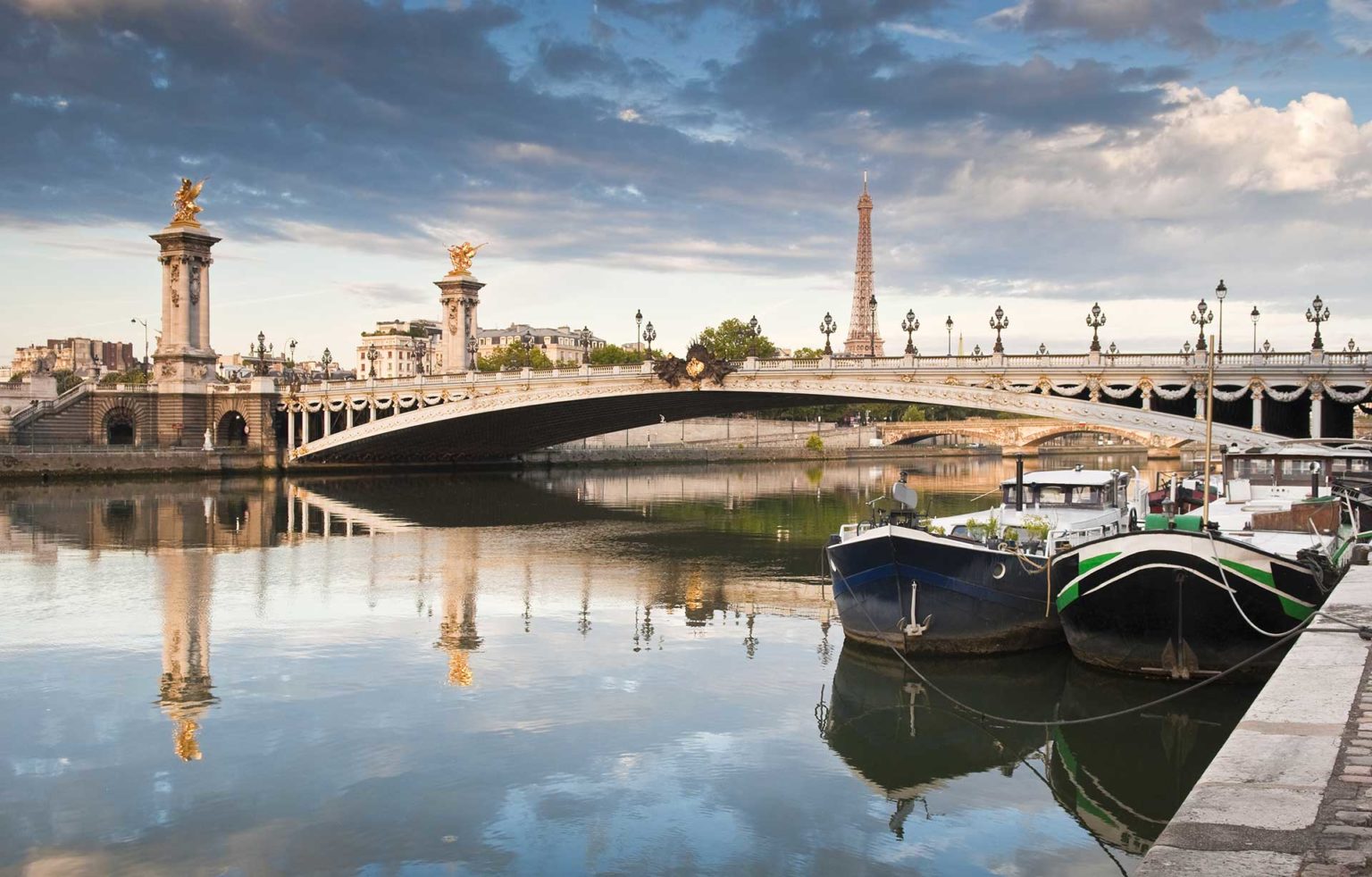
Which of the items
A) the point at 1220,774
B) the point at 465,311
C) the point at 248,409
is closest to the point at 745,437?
the point at 465,311

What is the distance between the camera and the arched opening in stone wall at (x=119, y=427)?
2830 inches

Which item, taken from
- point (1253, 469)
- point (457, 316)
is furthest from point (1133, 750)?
point (457, 316)

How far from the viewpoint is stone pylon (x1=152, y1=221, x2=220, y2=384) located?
7144 cm

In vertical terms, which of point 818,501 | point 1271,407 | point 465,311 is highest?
point 465,311

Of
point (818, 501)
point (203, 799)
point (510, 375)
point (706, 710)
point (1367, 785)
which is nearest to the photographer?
point (1367, 785)

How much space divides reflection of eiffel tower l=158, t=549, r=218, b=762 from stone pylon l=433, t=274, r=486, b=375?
46.2 m

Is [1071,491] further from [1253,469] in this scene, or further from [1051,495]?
[1253,469]

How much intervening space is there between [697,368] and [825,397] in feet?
19.3

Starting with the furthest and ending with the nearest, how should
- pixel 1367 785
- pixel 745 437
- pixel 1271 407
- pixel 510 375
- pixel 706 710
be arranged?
pixel 745 437, pixel 510 375, pixel 1271 407, pixel 706 710, pixel 1367 785

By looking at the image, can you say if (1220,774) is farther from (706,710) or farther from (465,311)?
(465,311)

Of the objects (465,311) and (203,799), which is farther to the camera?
(465,311)

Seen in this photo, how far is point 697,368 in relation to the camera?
55.0 m

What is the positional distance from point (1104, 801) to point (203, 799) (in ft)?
30.1

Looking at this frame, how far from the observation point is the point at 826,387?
5053 centimetres
